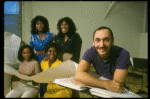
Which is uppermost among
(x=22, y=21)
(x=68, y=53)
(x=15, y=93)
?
(x=22, y=21)

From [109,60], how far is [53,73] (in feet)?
0.73

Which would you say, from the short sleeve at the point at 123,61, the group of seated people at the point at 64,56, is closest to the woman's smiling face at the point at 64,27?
the group of seated people at the point at 64,56

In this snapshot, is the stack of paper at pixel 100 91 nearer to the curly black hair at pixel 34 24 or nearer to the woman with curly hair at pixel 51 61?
the woman with curly hair at pixel 51 61

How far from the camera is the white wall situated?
50 centimetres

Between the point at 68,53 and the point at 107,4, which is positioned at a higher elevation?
the point at 107,4

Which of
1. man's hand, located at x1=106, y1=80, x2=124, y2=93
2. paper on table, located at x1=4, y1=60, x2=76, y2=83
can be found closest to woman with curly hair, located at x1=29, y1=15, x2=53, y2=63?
paper on table, located at x1=4, y1=60, x2=76, y2=83

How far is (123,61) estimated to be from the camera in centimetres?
37

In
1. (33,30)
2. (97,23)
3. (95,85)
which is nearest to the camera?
(95,85)

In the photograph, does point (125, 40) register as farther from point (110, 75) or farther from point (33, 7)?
point (33, 7)

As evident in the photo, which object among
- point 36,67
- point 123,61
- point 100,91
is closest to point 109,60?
point 123,61

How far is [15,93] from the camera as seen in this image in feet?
1.05

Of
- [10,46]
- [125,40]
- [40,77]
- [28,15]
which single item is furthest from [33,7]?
[125,40]

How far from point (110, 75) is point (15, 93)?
0.36 metres

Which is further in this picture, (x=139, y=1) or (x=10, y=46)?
(x=139, y=1)
